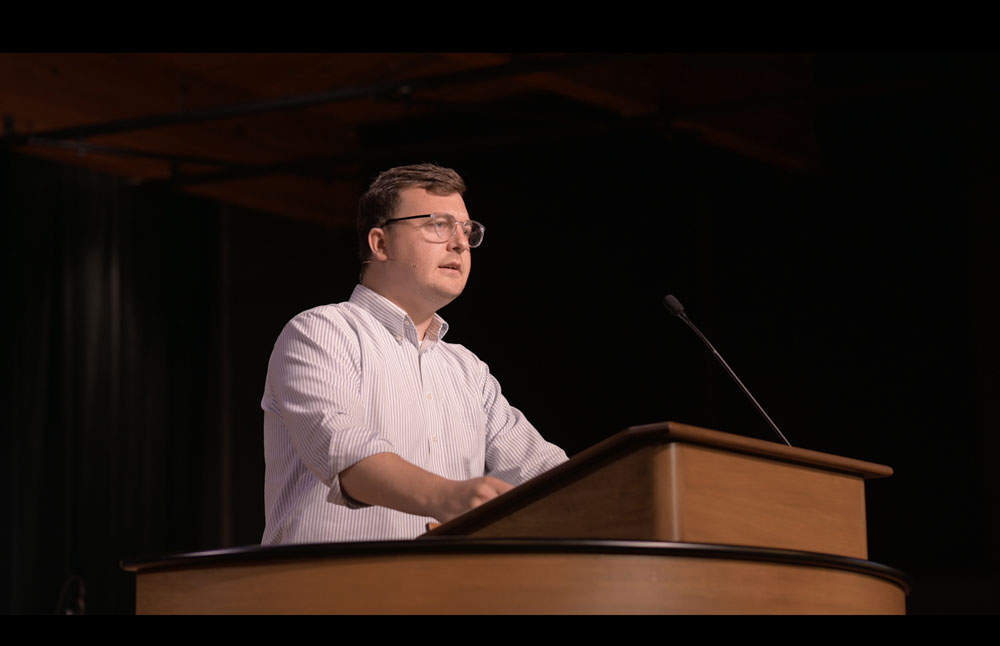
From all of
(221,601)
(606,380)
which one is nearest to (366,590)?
(221,601)

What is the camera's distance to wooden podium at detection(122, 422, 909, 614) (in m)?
1.78

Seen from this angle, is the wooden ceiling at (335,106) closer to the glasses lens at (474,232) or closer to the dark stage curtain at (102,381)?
the dark stage curtain at (102,381)

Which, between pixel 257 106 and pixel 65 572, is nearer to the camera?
pixel 257 106

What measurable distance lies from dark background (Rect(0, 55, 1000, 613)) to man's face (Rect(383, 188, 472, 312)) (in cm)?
376

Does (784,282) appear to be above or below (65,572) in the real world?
above

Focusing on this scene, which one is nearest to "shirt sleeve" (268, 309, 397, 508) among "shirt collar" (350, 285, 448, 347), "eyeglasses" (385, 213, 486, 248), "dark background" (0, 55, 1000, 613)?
"shirt collar" (350, 285, 448, 347)

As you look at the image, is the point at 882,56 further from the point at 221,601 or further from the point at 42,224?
the point at 221,601

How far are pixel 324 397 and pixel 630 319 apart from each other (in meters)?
4.49

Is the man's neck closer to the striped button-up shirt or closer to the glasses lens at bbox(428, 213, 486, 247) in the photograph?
the striped button-up shirt

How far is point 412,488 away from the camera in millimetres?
2180

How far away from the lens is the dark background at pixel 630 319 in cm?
627

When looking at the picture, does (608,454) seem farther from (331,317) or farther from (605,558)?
(331,317)

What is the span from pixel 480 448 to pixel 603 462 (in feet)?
3.41

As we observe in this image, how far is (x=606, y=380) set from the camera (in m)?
6.85
